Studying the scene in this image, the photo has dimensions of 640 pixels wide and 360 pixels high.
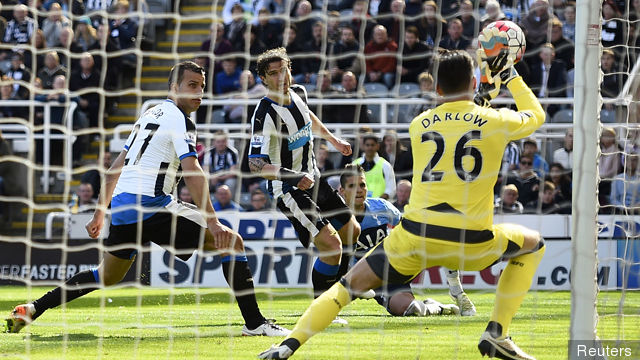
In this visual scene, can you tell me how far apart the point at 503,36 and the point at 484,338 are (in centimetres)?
184

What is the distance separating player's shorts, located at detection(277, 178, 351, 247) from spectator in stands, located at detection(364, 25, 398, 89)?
239 inches

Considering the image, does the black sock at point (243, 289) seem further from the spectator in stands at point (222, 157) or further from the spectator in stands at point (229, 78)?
the spectator in stands at point (229, 78)

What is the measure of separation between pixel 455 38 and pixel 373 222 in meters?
4.11

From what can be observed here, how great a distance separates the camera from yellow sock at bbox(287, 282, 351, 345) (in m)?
5.61

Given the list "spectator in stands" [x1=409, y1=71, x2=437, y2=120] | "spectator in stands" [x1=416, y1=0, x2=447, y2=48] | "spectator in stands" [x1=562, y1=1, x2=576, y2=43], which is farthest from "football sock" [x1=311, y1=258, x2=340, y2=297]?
"spectator in stands" [x1=562, y1=1, x2=576, y2=43]

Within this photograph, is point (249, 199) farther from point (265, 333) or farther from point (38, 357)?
point (38, 357)

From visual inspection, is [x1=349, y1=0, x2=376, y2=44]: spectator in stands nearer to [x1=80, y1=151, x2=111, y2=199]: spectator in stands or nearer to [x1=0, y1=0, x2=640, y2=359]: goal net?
[x1=0, y1=0, x2=640, y2=359]: goal net

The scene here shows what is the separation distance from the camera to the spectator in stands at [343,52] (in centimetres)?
1373

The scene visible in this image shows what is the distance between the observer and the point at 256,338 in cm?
730

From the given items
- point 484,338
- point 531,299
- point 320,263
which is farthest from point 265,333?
point 531,299

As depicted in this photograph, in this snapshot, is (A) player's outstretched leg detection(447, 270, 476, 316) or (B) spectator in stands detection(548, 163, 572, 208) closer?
(A) player's outstretched leg detection(447, 270, 476, 316)

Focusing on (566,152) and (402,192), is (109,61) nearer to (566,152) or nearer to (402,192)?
(402,192)

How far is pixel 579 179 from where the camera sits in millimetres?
5543

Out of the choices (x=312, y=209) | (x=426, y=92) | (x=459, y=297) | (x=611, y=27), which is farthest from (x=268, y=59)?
(x=611, y=27)
